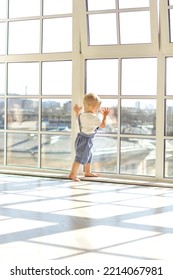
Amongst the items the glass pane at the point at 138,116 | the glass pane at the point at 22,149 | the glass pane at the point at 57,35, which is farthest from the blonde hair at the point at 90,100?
the glass pane at the point at 22,149

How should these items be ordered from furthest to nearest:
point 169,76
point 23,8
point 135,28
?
point 23,8, point 135,28, point 169,76

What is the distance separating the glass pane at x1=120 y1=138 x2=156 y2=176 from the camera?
5312 mm

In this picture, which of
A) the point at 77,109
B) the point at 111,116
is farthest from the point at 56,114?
the point at 111,116

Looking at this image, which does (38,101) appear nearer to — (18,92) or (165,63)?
(18,92)

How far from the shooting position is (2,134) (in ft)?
19.8

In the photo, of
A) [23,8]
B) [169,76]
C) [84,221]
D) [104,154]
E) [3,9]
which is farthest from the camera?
[3,9]

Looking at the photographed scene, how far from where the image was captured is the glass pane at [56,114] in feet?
18.5

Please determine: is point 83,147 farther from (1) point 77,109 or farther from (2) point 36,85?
(2) point 36,85

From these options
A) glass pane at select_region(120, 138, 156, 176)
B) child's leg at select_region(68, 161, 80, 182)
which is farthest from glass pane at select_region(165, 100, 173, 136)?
child's leg at select_region(68, 161, 80, 182)

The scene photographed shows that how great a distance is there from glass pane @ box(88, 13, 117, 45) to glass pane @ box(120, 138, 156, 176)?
1100 millimetres

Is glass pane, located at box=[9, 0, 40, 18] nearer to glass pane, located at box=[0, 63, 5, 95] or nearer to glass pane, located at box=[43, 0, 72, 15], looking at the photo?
glass pane, located at box=[43, 0, 72, 15]

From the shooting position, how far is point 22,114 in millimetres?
5906

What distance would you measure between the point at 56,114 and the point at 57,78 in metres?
0.41

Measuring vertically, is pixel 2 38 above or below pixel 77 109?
above
